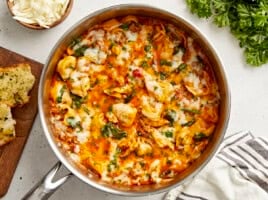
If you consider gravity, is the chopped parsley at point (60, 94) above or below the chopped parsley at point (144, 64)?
below

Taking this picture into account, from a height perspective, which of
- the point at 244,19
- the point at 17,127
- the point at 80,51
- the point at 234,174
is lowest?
the point at 17,127

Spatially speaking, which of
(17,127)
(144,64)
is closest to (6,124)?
(17,127)

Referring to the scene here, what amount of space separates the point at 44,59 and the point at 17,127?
282mm

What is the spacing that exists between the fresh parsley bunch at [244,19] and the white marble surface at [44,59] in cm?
4

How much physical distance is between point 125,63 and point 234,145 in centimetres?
54

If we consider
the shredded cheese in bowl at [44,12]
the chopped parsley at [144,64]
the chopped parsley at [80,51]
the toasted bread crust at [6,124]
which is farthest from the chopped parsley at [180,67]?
the toasted bread crust at [6,124]

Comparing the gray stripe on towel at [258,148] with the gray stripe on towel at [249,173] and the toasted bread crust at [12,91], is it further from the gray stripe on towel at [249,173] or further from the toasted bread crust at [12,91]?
the toasted bread crust at [12,91]

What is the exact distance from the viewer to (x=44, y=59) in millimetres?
2693

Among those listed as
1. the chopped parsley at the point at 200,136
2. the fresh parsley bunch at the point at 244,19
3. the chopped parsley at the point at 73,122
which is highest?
the fresh parsley bunch at the point at 244,19

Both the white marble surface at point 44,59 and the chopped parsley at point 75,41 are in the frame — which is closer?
the chopped parsley at point 75,41

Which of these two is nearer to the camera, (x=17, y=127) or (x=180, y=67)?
(x=180, y=67)

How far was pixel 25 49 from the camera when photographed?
8.86 ft

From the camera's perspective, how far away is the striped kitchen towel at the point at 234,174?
8.78ft

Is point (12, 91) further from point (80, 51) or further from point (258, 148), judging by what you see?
point (258, 148)
